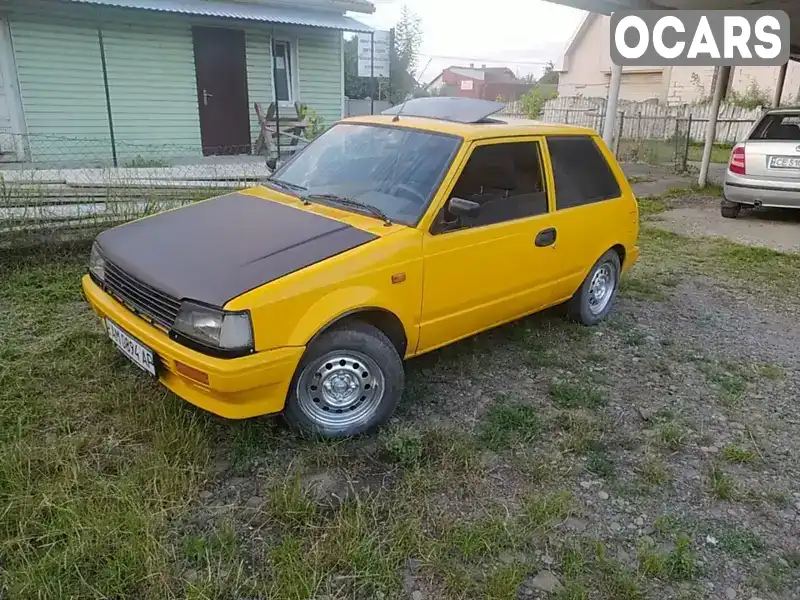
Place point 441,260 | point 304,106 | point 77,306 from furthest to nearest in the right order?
point 304,106 < point 77,306 < point 441,260

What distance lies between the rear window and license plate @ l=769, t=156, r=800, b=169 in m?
0.29

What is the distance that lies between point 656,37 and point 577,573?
1121 cm

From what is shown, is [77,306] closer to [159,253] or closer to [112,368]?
[112,368]

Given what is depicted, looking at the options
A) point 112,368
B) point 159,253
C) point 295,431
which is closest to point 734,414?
point 295,431

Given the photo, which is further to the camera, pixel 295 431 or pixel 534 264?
pixel 534 264

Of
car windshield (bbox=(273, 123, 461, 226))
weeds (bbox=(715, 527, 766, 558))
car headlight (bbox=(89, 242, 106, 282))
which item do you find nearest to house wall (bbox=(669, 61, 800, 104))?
car windshield (bbox=(273, 123, 461, 226))

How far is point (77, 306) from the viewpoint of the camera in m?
4.84

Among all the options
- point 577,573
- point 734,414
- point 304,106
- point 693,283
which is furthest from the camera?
point 304,106

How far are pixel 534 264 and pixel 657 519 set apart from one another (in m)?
1.83

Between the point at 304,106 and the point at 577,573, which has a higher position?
the point at 304,106

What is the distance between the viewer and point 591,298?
196 inches

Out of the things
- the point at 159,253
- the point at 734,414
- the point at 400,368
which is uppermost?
the point at 159,253

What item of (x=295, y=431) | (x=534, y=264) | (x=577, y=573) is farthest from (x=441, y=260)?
(x=577, y=573)

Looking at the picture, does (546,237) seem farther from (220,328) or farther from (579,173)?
(220,328)
